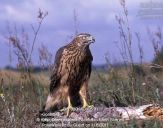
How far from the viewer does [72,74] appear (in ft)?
26.3

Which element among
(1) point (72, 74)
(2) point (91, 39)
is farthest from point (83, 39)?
(1) point (72, 74)

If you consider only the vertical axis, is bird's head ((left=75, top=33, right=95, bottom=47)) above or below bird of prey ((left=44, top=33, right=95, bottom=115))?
above

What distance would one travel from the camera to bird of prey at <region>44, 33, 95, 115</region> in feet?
26.5

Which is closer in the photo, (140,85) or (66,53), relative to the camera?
(66,53)

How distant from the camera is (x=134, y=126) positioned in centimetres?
601

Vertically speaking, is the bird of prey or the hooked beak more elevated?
the hooked beak

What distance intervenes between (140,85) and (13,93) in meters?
2.03

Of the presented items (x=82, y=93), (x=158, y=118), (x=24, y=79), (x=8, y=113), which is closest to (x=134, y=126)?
(x=158, y=118)

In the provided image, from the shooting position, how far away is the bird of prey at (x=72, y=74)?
318 inches

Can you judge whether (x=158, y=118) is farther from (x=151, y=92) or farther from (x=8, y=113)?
(x=151, y=92)

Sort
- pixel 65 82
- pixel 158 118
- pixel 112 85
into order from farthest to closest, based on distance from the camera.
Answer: pixel 112 85
pixel 65 82
pixel 158 118

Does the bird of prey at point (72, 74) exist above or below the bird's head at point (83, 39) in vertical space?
below

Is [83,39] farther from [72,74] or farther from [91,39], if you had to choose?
[72,74]

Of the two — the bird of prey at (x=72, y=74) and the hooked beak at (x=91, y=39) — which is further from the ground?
the hooked beak at (x=91, y=39)
